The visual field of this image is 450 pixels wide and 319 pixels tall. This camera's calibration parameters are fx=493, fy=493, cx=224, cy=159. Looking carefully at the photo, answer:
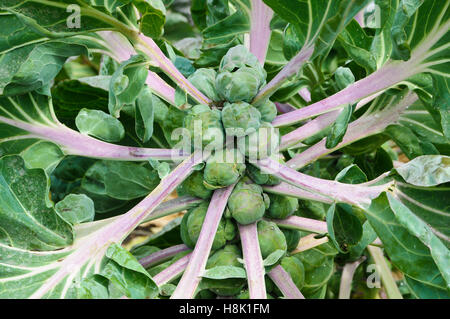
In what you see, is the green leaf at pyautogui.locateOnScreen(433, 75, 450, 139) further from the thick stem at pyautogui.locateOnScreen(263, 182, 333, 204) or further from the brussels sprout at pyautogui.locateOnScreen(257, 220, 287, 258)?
the brussels sprout at pyautogui.locateOnScreen(257, 220, 287, 258)

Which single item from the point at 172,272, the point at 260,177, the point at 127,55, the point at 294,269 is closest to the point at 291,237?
the point at 294,269

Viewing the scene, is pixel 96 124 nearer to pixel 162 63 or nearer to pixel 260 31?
pixel 162 63

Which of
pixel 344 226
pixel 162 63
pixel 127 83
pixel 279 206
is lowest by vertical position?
pixel 344 226

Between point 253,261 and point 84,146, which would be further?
point 84,146

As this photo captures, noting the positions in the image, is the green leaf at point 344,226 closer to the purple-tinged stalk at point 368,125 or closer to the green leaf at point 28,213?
the purple-tinged stalk at point 368,125

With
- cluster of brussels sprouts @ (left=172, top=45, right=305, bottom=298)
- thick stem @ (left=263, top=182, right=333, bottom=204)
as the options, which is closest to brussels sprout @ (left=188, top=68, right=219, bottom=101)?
cluster of brussels sprouts @ (left=172, top=45, right=305, bottom=298)

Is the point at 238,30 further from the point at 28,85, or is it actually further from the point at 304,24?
the point at 28,85
